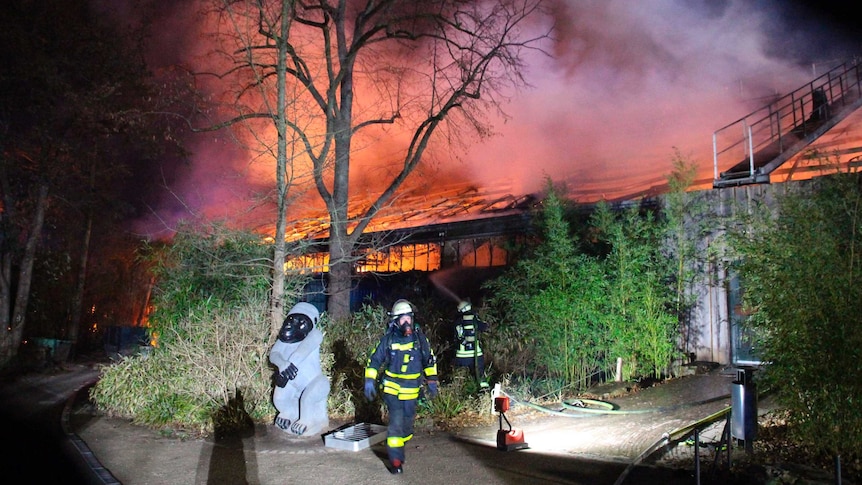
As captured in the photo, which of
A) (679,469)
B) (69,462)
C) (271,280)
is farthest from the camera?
(271,280)

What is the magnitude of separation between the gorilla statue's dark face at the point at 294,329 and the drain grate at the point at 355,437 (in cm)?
124

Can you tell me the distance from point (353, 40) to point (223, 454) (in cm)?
936

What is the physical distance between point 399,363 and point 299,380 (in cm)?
186

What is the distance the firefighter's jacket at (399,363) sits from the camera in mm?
6305

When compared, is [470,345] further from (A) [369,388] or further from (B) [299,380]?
(A) [369,388]

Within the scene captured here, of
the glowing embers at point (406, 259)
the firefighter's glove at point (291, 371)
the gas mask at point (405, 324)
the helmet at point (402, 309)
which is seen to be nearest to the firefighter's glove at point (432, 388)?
the gas mask at point (405, 324)

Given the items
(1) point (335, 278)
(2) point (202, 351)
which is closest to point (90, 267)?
(1) point (335, 278)

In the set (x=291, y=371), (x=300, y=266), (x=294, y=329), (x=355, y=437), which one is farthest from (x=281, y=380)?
(x=300, y=266)

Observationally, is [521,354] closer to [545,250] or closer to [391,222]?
[545,250]

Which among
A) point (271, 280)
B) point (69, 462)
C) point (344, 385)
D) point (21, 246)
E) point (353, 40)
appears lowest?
point (69, 462)

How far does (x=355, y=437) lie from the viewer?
7.11m

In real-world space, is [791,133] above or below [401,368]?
above

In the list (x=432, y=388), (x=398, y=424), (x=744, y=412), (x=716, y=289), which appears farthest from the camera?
(x=716, y=289)

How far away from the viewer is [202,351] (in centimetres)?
834
